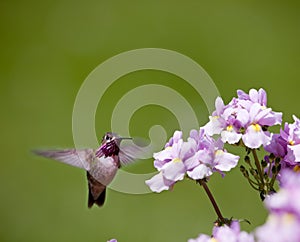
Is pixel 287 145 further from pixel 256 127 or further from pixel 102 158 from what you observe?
pixel 102 158

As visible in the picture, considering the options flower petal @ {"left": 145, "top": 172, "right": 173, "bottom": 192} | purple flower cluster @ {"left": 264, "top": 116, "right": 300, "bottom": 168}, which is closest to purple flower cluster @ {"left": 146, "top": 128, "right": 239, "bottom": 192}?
flower petal @ {"left": 145, "top": 172, "right": 173, "bottom": 192}

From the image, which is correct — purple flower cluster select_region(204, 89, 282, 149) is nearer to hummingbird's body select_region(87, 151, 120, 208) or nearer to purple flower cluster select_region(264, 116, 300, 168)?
purple flower cluster select_region(264, 116, 300, 168)

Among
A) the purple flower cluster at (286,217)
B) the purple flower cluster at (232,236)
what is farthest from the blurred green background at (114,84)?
the purple flower cluster at (286,217)

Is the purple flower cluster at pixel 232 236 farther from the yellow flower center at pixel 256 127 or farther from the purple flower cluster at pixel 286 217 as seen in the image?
the yellow flower center at pixel 256 127

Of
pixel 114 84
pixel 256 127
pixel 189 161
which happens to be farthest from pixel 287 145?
pixel 114 84

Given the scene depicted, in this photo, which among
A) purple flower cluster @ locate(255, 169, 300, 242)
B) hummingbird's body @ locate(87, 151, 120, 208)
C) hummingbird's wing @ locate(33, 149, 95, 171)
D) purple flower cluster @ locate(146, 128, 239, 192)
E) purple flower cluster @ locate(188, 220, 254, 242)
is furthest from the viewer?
hummingbird's body @ locate(87, 151, 120, 208)

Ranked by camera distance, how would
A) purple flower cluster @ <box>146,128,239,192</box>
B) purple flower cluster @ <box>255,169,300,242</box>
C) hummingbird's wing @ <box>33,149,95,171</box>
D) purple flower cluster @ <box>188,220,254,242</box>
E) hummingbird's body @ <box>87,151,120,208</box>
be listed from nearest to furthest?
purple flower cluster @ <box>255,169,300,242</box> → purple flower cluster @ <box>188,220,254,242</box> → purple flower cluster @ <box>146,128,239,192</box> → hummingbird's wing @ <box>33,149,95,171</box> → hummingbird's body @ <box>87,151,120,208</box>

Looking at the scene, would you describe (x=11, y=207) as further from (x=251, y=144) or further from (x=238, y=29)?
(x=251, y=144)
